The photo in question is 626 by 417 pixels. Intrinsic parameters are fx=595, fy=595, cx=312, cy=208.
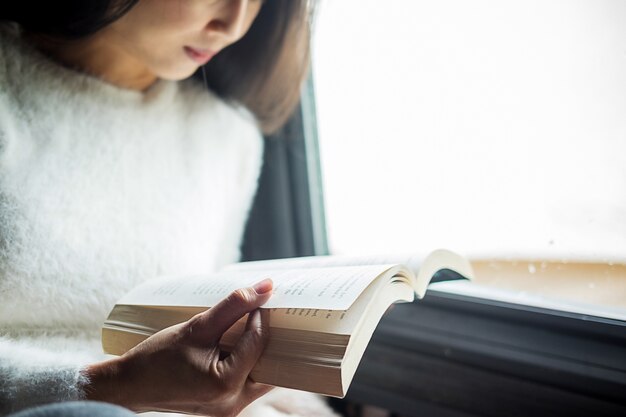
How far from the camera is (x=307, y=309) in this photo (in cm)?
49


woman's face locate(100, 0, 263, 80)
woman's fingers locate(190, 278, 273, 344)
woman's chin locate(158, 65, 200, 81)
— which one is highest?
woman's face locate(100, 0, 263, 80)

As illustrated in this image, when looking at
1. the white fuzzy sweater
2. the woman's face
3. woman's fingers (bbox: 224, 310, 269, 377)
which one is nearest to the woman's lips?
the woman's face

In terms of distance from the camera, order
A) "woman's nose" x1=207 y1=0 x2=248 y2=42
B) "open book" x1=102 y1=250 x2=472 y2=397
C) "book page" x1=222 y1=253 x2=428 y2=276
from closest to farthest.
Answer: "open book" x1=102 y1=250 x2=472 y2=397
"book page" x1=222 y1=253 x2=428 y2=276
"woman's nose" x1=207 y1=0 x2=248 y2=42

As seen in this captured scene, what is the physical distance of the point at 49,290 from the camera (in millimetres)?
667

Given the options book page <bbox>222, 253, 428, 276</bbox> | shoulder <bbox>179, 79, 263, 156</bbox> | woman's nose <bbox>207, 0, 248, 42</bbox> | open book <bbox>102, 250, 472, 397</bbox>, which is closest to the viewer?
open book <bbox>102, 250, 472, 397</bbox>

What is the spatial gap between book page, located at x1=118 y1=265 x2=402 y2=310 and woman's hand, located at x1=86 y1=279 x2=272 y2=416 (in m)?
0.03

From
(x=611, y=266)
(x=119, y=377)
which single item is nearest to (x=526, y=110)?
(x=611, y=266)

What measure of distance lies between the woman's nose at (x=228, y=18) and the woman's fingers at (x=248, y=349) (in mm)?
386

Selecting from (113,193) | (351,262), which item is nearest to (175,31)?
(113,193)

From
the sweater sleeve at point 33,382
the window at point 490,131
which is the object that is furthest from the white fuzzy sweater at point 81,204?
the window at point 490,131

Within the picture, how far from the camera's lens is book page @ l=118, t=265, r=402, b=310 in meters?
0.50

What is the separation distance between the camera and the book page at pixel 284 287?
1.63 feet

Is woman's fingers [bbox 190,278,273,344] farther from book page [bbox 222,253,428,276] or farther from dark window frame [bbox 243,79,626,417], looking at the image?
dark window frame [bbox 243,79,626,417]

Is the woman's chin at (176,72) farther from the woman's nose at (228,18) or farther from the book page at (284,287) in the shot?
the book page at (284,287)
